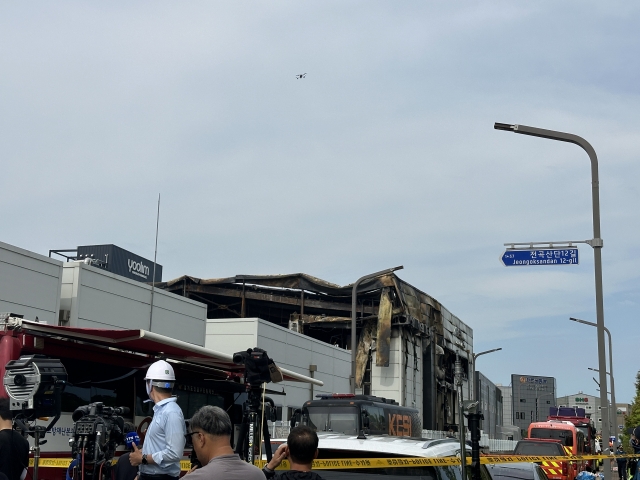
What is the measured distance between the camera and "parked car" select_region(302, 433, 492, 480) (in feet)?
18.5

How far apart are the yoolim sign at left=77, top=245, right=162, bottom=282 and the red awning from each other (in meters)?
25.8

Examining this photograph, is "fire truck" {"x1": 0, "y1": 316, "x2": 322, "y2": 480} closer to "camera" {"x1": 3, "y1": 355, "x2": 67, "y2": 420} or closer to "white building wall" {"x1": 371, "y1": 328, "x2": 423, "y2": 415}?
"camera" {"x1": 3, "y1": 355, "x2": 67, "y2": 420}

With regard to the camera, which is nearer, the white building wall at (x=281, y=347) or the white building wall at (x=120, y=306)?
the white building wall at (x=120, y=306)

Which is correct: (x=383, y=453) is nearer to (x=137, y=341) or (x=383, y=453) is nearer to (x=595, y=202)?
(x=137, y=341)

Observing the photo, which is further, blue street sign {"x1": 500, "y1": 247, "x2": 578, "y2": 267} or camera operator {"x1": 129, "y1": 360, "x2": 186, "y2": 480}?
blue street sign {"x1": 500, "y1": 247, "x2": 578, "y2": 267}

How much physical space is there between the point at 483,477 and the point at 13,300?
18.7m

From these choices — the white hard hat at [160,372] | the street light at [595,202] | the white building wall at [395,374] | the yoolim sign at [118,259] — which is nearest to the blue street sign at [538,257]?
the street light at [595,202]

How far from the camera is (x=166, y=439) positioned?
6625 millimetres

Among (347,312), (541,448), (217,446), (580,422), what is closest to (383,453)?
(217,446)

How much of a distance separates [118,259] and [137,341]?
29072 millimetres

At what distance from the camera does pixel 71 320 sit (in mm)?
25641

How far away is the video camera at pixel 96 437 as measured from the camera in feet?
22.2

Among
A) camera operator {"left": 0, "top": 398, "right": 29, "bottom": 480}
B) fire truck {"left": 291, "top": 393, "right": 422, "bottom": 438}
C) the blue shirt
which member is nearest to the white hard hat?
the blue shirt

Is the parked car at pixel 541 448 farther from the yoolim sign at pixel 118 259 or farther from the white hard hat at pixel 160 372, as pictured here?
the white hard hat at pixel 160 372
